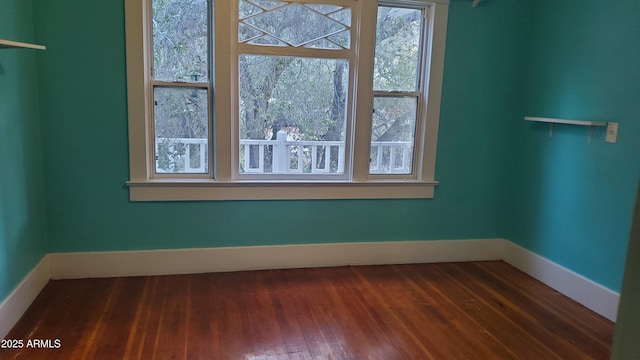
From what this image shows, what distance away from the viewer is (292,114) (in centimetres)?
337

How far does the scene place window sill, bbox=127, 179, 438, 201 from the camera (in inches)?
124

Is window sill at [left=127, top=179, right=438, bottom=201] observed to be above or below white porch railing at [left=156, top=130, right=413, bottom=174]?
below

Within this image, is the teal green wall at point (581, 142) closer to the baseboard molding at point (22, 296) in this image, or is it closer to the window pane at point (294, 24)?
the window pane at point (294, 24)

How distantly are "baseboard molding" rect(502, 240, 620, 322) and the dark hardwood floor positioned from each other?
2.6 inches

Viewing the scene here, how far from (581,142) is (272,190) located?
88.7 inches

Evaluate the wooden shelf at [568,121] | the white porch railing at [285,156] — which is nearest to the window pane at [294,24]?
the white porch railing at [285,156]

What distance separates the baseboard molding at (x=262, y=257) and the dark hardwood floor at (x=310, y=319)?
3.5 inches

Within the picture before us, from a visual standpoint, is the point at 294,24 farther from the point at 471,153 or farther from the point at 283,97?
the point at 471,153

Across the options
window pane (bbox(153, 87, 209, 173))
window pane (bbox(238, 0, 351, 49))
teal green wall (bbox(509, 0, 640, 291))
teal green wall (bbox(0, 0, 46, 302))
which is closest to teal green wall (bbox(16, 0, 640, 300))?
teal green wall (bbox(509, 0, 640, 291))

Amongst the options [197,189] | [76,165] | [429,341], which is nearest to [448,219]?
[429,341]

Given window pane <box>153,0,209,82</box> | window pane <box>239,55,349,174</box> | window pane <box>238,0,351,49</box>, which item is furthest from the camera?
window pane <box>239,55,349,174</box>

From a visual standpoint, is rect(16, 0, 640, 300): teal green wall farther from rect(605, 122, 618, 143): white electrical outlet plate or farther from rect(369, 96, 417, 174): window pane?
rect(369, 96, 417, 174): window pane

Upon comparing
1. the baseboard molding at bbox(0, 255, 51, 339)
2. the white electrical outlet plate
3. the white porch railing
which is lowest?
the baseboard molding at bbox(0, 255, 51, 339)

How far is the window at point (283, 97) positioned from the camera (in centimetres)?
308
